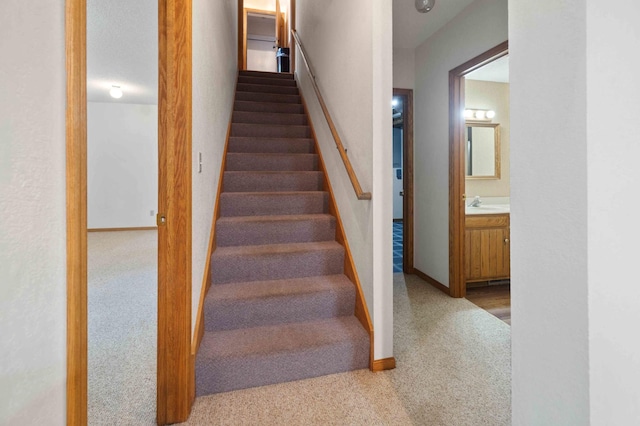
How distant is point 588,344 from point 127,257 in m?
4.82

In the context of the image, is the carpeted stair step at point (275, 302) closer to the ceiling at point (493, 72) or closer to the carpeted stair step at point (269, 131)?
the carpeted stair step at point (269, 131)

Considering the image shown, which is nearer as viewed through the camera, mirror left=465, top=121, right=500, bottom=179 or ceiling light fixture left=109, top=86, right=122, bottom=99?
mirror left=465, top=121, right=500, bottom=179

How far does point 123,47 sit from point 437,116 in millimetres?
3980

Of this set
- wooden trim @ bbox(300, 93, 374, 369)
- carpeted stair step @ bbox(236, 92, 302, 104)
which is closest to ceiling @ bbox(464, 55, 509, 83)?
wooden trim @ bbox(300, 93, 374, 369)

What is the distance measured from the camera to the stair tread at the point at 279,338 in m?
1.64

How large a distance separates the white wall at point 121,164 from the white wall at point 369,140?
17.7ft

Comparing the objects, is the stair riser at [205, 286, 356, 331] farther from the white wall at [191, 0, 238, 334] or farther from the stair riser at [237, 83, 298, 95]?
the stair riser at [237, 83, 298, 95]

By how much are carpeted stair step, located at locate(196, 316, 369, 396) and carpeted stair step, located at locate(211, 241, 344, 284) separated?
370 mm

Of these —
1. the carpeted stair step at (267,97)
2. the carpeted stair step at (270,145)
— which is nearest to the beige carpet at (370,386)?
the carpeted stair step at (270,145)

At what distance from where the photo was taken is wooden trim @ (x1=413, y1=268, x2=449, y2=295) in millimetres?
3033

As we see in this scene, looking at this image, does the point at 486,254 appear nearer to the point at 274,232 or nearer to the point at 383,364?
the point at 383,364

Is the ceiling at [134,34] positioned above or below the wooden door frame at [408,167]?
above

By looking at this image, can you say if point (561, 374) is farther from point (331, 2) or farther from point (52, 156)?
point (331, 2)

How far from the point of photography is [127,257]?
166 inches
